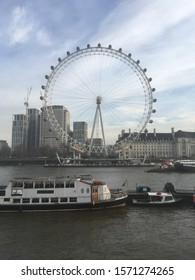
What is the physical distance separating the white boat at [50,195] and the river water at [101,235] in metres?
0.72

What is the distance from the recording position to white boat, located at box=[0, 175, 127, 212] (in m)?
27.3

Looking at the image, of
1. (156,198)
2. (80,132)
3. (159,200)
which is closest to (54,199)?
(156,198)

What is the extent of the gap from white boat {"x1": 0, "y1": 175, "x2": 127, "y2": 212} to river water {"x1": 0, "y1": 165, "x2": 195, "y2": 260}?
72cm

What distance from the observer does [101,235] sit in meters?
20.6

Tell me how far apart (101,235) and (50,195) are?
27.4 ft

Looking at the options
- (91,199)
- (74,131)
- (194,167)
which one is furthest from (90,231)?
(74,131)

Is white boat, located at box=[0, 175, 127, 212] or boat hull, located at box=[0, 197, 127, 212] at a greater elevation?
white boat, located at box=[0, 175, 127, 212]

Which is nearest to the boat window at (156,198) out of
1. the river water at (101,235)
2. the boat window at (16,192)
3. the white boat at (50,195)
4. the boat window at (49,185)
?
the river water at (101,235)

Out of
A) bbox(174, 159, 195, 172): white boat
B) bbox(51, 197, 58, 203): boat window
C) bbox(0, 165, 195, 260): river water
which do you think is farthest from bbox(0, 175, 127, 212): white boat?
bbox(174, 159, 195, 172): white boat

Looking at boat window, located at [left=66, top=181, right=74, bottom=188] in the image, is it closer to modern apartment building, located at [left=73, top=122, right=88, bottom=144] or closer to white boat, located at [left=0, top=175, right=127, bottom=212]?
white boat, located at [left=0, top=175, right=127, bottom=212]

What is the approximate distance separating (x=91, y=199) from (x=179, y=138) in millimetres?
175051

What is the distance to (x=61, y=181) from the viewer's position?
91.7 feet
